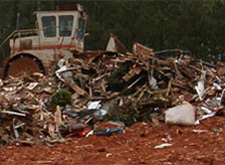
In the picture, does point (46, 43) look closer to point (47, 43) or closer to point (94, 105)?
point (47, 43)

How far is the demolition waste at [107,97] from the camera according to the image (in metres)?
9.22

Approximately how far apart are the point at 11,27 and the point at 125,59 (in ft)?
71.4

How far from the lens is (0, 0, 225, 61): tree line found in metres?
30.4

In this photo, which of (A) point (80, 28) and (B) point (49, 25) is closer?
(B) point (49, 25)

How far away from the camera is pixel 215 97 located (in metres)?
11.9

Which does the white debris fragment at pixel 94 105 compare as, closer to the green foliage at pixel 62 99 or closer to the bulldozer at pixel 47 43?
the green foliage at pixel 62 99

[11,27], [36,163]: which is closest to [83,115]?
[36,163]

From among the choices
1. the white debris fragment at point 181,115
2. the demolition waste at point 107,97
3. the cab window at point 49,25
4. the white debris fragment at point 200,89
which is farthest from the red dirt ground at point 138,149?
the cab window at point 49,25

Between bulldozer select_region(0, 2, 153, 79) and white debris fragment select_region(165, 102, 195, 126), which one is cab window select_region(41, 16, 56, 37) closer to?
bulldozer select_region(0, 2, 153, 79)

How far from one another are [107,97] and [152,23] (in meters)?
21.6

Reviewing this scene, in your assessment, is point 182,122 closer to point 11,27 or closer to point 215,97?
point 215,97

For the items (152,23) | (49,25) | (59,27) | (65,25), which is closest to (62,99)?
(59,27)

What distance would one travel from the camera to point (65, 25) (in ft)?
58.9

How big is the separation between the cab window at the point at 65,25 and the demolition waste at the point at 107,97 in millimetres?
2781
